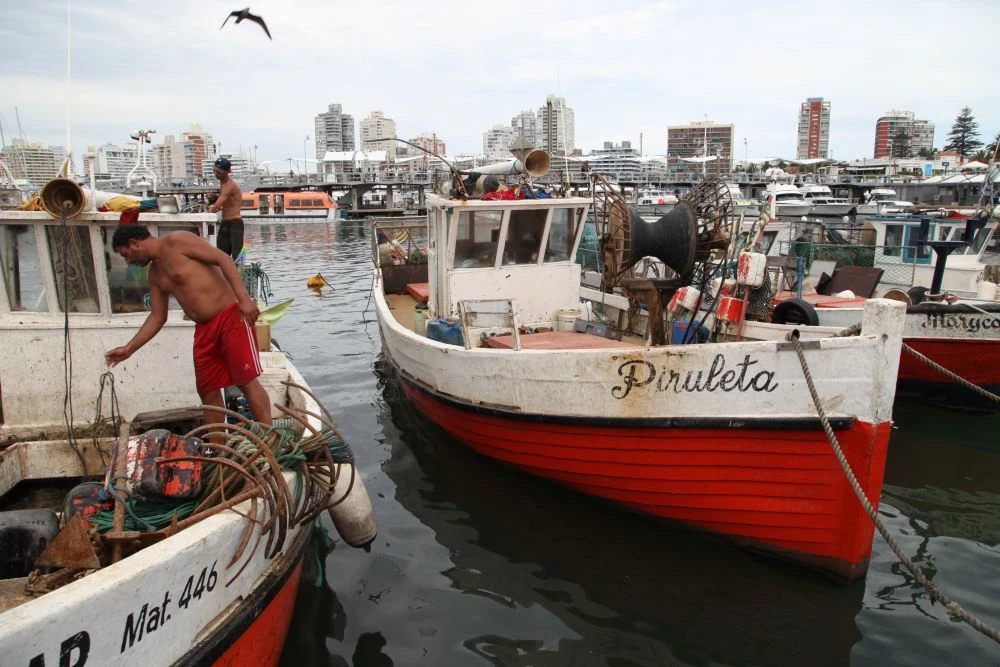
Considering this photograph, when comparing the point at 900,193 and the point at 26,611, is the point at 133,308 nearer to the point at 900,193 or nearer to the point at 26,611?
the point at 26,611

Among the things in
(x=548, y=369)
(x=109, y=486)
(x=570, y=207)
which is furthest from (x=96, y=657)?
(x=570, y=207)

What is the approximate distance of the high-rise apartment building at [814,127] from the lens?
141500 mm

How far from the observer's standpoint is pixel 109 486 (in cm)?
344

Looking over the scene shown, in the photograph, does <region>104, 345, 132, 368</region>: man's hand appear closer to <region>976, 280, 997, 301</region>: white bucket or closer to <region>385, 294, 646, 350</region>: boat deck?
<region>385, 294, 646, 350</region>: boat deck

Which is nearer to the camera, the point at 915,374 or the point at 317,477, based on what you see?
the point at 317,477

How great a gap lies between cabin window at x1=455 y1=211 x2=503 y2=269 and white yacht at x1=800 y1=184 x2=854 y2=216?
25.4 m

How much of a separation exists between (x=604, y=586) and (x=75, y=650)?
12.5 feet

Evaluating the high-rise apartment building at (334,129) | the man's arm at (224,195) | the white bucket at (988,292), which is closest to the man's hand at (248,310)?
the man's arm at (224,195)

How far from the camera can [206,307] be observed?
14.6ft

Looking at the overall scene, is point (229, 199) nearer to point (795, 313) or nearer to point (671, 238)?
point (671, 238)

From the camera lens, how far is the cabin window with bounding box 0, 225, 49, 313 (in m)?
5.04

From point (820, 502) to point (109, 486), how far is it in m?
4.66

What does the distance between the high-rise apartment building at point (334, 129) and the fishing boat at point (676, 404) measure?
144883 millimetres

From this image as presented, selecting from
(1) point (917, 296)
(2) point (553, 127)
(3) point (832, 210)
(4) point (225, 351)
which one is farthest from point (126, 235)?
(3) point (832, 210)
